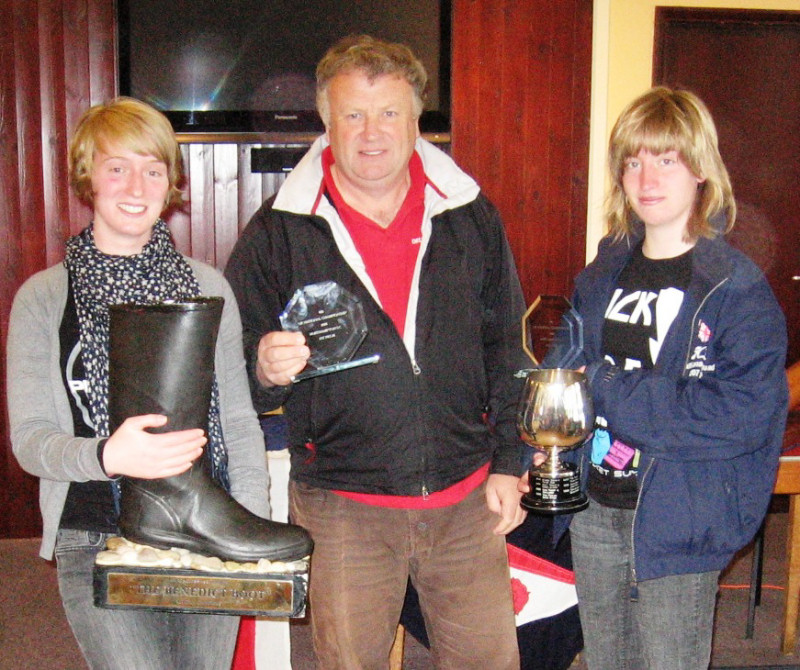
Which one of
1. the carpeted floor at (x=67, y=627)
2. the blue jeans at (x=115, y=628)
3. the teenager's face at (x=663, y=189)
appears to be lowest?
the carpeted floor at (x=67, y=627)

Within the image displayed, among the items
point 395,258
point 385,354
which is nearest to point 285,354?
point 385,354

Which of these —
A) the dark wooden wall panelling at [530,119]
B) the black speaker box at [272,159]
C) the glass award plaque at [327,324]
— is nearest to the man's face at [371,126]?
the glass award plaque at [327,324]

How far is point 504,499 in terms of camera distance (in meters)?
1.73

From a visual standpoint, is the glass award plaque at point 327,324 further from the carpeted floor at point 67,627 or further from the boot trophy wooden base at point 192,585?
the carpeted floor at point 67,627

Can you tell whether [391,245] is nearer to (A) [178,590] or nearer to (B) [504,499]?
(B) [504,499]

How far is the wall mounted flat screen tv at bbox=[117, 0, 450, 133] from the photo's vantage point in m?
3.47

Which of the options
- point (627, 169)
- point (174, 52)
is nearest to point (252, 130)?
point (174, 52)

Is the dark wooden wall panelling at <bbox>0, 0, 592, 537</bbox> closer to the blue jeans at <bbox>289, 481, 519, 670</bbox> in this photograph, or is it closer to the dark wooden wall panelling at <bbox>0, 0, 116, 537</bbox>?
the dark wooden wall panelling at <bbox>0, 0, 116, 537</bbox>

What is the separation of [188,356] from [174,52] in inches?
101

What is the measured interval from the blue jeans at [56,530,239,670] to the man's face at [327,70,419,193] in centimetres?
81

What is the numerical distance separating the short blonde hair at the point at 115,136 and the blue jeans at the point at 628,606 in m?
1.04

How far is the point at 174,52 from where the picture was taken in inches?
137

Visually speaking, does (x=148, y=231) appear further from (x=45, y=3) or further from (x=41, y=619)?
(x=45, y=3)

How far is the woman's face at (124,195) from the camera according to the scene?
1390 mm
